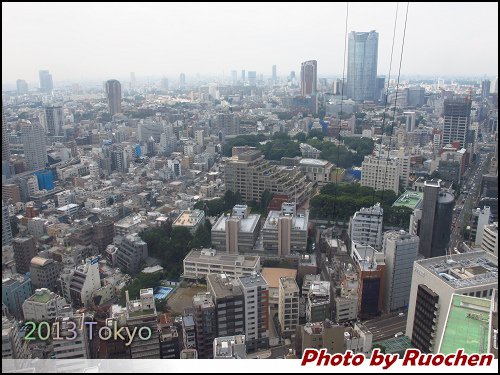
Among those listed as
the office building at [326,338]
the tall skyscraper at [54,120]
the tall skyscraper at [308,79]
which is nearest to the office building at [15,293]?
the office building at [326,338]

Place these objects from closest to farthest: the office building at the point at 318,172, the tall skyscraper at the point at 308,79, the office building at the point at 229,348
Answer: the office building at the point at 229,348 < the office building at the point at 318,172 < the tall skyscraper at the point at 308,79

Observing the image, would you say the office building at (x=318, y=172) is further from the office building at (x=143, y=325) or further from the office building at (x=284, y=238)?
the office building at (x=143, y=325)

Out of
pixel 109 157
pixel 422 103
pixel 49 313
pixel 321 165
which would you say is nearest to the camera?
pixel 49 313

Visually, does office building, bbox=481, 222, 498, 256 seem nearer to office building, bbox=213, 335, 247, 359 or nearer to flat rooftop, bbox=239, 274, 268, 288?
flat rooftop, bbox=239, 274, 268, 288

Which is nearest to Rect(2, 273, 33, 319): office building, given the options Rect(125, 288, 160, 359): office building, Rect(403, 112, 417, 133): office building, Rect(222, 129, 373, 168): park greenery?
Rect(125, 288, 160, 359): office building

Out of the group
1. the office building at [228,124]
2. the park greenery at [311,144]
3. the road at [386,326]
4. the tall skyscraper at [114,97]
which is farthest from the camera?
the tall skyscraper at [114,97]

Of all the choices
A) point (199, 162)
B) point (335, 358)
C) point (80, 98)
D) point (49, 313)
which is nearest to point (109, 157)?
point (199, 162)

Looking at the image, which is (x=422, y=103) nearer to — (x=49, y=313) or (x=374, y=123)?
(x=374, y=123)
